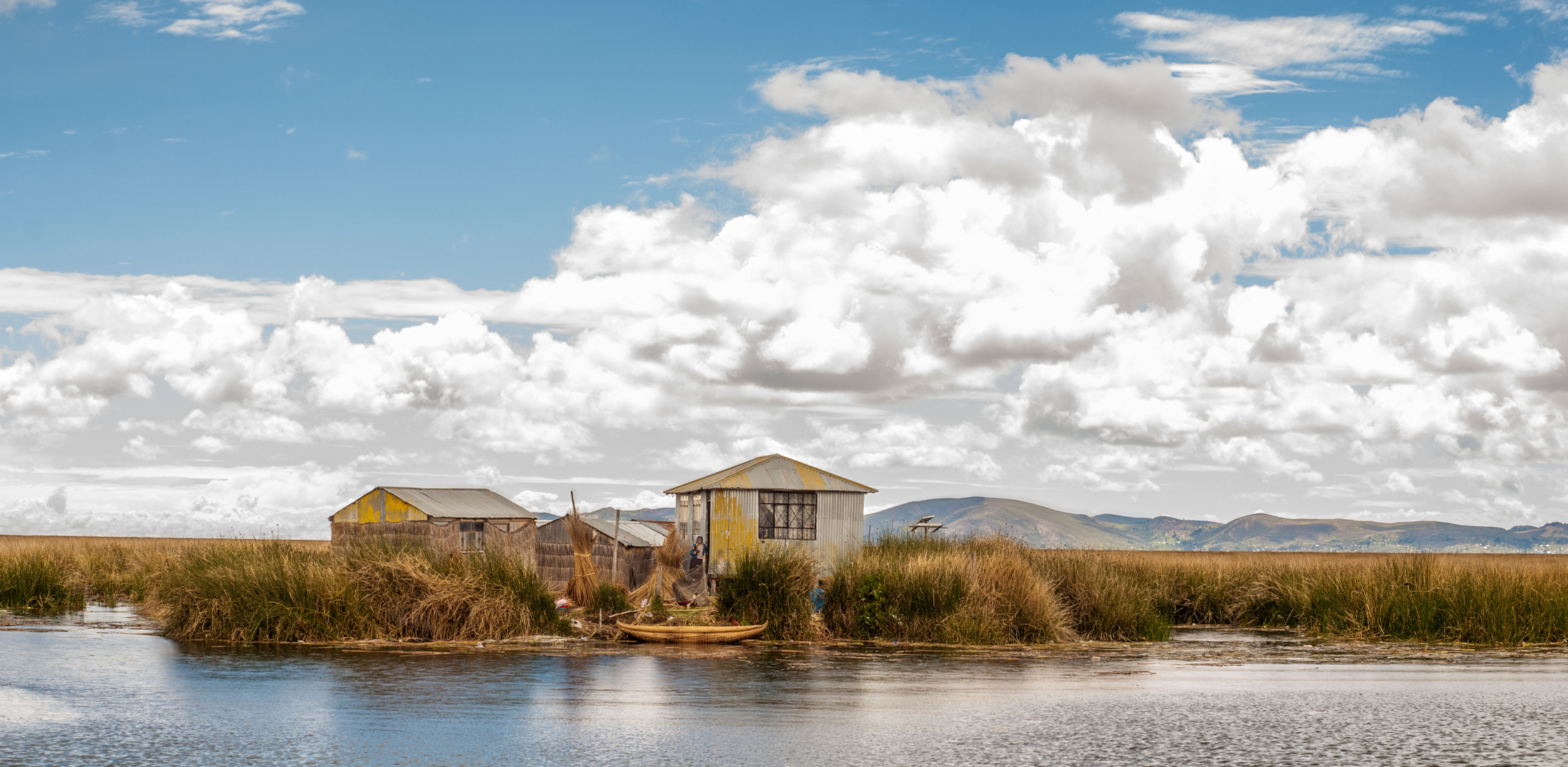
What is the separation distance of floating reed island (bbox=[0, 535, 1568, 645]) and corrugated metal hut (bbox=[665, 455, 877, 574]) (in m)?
7.87

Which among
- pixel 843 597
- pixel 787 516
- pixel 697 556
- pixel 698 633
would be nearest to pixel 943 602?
pixel 843 597

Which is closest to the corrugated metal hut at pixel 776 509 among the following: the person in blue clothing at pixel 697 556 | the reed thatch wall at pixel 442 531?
the person in blue clothing at pixel 697 556

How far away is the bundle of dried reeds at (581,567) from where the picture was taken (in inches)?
1356

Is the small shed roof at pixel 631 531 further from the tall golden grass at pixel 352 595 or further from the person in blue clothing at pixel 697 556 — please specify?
the tall golden grass at pixel 352 595

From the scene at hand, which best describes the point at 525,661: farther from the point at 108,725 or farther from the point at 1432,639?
the point at 1432,639

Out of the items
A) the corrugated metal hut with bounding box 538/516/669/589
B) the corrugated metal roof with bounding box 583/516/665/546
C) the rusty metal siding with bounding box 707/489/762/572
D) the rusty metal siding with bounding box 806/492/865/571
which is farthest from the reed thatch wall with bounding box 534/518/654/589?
the rusty metal siding with bounding box 806/492/865/571

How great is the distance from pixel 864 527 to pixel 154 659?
2862cm

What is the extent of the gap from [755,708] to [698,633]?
1028 centimetres

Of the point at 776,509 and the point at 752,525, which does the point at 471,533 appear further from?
the point at 776,509

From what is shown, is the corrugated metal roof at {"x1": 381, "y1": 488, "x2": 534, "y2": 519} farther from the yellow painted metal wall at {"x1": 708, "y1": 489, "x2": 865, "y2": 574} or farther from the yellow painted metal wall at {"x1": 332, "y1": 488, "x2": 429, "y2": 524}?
the yellow painted metal wall at {"x1": 708, "y1": 489, "x2": 865, "y2": 574}

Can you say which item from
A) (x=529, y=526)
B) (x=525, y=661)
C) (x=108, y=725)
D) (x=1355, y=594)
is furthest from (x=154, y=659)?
(x=1355, y=594)

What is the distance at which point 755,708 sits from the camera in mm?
17500

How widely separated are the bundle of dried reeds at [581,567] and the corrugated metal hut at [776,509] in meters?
6.90

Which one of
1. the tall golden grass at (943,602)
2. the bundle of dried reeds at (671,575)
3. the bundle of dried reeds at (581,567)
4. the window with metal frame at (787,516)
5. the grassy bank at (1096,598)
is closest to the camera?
the tall golden grass at (943,602)
